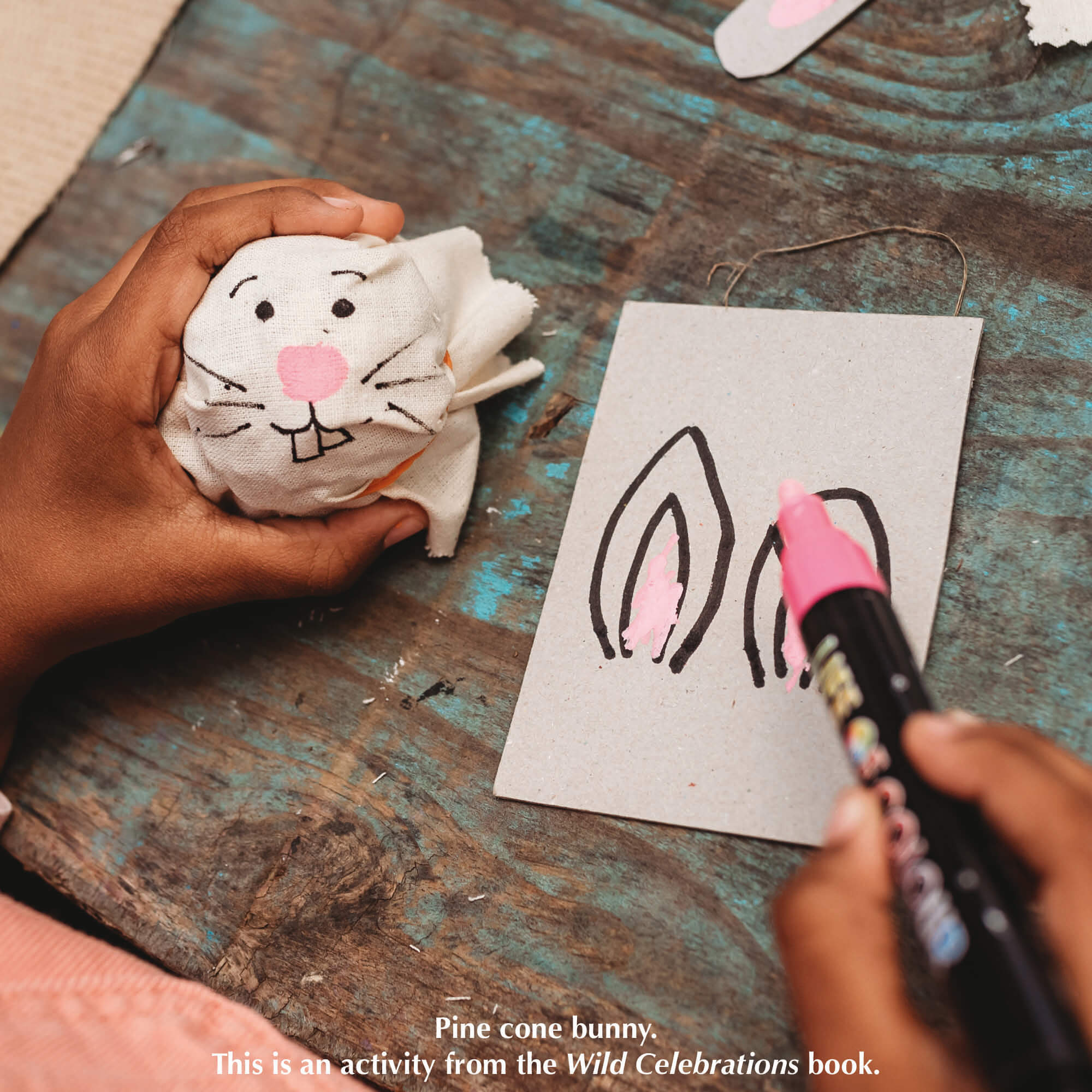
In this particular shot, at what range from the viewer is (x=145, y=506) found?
595 millimetres

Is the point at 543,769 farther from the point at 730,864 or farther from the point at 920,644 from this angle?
the point at 920,644

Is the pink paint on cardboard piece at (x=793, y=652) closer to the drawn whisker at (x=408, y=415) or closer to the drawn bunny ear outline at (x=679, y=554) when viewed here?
the drawn bunny ear outline at (x=679, y=554)

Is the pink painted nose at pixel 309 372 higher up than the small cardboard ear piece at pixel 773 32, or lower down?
lower down

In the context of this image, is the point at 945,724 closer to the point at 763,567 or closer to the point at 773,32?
the point at 763,567

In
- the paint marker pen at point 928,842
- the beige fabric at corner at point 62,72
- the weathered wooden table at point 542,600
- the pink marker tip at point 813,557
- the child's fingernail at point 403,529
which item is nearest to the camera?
the paint marker pen at point 928,842

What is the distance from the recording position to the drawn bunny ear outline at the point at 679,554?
554 millimetres

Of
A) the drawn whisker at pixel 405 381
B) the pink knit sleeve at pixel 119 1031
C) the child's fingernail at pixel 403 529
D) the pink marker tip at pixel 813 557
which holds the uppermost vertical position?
the drawn whisker at pixel 405 381

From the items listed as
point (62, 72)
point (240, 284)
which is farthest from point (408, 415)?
point (62, 72)

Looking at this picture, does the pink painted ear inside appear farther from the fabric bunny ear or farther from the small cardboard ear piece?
the fabric bunny ear

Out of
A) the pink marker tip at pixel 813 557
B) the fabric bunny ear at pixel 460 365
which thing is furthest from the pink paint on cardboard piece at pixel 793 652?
the fabric bunny ear at pixel 460 365

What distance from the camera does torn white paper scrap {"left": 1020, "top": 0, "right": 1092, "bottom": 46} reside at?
0.61 meters

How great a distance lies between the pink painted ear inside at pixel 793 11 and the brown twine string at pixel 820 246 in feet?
0.70

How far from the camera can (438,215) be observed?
77 cm

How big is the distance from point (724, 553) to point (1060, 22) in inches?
18.3
